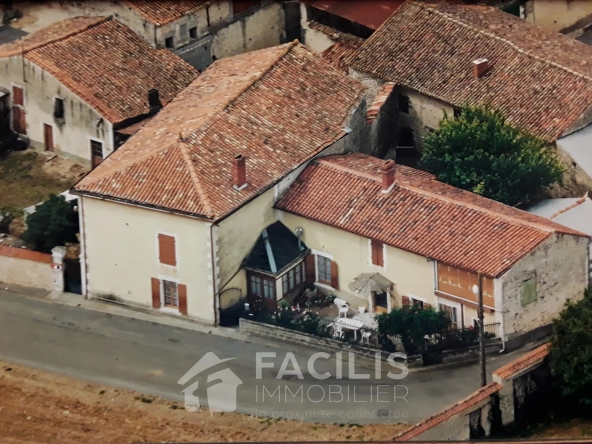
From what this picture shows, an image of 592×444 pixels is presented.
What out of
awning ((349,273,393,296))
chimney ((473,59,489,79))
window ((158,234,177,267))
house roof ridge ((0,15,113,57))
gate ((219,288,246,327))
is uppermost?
house roof ridge ((0,15,113,57))

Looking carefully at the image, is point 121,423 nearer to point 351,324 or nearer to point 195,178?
point 351,324

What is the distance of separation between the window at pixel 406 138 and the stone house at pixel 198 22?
9635 millimetres

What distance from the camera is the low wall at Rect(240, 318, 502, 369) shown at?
222 ft

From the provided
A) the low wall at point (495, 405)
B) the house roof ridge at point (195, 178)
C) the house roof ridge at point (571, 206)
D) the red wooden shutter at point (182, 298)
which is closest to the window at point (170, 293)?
the red wooden shutter at point (182, 298)

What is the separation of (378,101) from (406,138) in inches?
109

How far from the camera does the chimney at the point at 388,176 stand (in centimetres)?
7144

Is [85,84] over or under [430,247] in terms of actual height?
over

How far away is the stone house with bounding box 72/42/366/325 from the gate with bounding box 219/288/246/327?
0.82ft

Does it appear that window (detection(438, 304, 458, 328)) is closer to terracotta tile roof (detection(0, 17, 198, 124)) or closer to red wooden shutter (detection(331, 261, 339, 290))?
red wooden shutter (detection(331, 261, 339, 290))

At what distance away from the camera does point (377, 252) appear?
2785 inches

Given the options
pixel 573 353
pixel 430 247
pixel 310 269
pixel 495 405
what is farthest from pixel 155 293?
pixel 573 353

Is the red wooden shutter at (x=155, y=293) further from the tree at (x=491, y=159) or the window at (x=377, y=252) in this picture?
the tree at (x=491, y=159)

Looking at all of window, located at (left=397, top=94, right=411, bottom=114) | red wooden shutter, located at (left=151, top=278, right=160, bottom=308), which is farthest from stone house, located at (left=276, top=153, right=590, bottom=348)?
window, located at (left=397, top=94, right=411, bottom=114)
